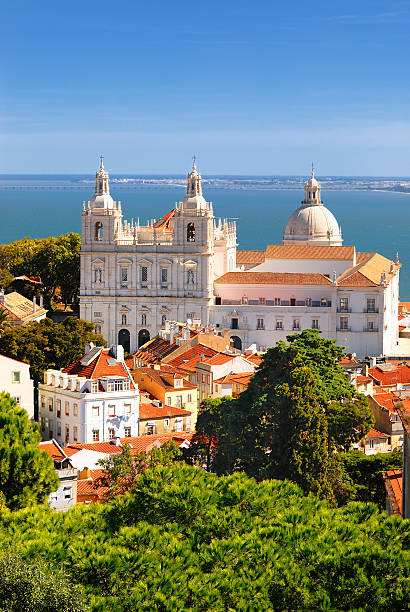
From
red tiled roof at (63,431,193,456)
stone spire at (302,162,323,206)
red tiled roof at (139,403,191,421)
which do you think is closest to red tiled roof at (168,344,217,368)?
red tiled roof at (139,403,191,421)

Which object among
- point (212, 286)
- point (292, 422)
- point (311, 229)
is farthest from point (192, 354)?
point (311, 229)

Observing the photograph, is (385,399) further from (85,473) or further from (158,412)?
(85,473)

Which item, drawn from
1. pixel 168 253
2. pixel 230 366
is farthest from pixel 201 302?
pixel 230 366

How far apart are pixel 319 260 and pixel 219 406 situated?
117 feet

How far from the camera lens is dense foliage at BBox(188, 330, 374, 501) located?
26.4 meters

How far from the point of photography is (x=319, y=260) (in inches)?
2653

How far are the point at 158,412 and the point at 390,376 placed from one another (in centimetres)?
992

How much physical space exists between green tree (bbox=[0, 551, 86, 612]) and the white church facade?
143ft

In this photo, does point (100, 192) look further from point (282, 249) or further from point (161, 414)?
point (161, 414)

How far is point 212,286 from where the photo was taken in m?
64.4

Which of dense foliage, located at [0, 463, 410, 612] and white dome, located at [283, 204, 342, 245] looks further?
white dome, located at [283, 204, 342, 245]

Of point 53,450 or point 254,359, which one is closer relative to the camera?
point 53,450

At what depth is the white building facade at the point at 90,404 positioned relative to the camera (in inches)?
1430

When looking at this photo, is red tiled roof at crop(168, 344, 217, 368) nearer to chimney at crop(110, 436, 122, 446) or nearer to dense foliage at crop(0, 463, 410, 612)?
chimney at crop(110, 436, 122, 446)
